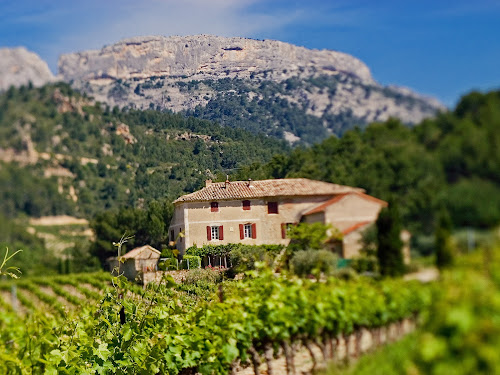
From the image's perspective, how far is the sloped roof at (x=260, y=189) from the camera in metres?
5.04

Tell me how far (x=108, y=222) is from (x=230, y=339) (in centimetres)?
1054

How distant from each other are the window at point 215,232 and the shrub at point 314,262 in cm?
91

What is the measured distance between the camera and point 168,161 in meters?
7.58

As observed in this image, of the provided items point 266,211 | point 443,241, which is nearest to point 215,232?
point 266,211

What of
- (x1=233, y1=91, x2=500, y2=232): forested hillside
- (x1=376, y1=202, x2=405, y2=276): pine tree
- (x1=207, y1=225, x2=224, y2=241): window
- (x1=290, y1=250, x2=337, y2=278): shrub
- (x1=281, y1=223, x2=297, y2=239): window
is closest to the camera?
(x1=233, y1=91, x2=500, y2=232): forested hillside

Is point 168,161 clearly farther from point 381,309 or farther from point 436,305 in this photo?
point 436,305

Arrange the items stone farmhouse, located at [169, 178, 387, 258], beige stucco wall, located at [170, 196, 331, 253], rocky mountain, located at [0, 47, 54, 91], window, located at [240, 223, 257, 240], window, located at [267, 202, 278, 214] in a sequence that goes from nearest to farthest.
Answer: stone farmhouse, located at [169, 178, 387, 258], beige stucco wall, located at [170, 196, 331, 253], window, located at [267, 202, 278, 214], window, located at [240, 223, 257, 240], rocky mountain, located at [0, 47, 54, 91]

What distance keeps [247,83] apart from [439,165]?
14.4 feet

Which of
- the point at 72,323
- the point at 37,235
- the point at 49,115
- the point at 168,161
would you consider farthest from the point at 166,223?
the point at 37,235

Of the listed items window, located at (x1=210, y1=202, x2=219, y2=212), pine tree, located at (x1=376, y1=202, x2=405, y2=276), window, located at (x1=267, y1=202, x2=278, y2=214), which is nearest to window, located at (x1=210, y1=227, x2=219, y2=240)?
window, located at (x1=210, y1=202, x2=219, y2=212)

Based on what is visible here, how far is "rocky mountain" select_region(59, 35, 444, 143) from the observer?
6039 mm

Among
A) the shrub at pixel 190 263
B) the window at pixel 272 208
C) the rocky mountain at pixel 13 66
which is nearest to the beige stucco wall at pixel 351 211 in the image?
the window at pixel 272 208

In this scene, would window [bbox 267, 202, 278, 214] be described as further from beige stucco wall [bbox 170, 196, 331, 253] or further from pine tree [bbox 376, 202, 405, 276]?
pine tree [bbox 376, 202, 405, 276]

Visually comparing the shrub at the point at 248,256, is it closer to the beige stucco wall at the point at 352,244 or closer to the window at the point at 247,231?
the window at the point at 247,231
